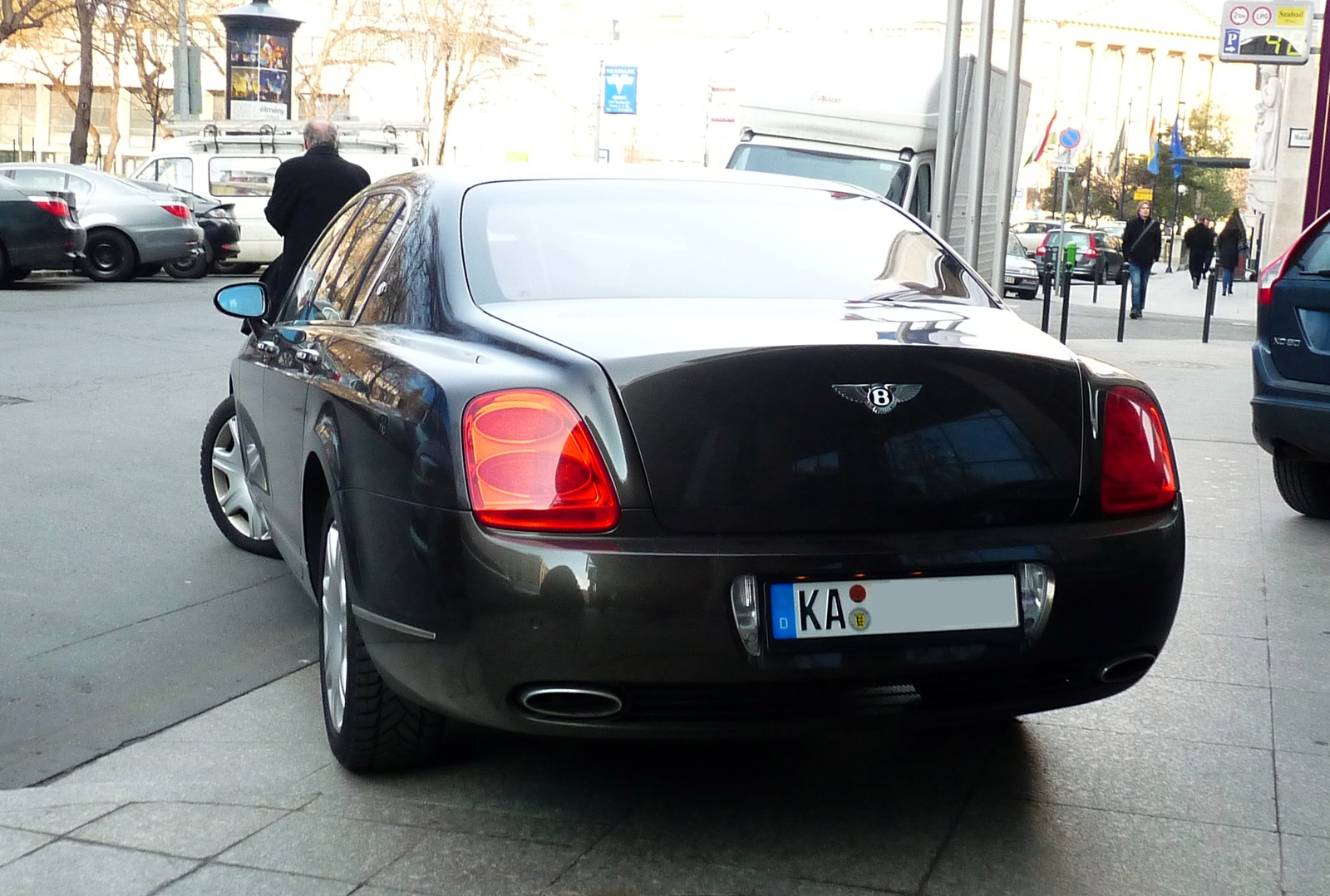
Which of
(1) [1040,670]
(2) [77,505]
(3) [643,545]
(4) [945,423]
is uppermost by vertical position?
(4) [945,423]

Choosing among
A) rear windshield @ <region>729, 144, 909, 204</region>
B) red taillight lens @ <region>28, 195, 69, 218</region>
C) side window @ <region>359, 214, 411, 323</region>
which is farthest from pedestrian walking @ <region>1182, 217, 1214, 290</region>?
side window @ <region>359, 214, 411, 323</region>

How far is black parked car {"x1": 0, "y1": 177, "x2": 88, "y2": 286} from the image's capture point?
61.5 feet

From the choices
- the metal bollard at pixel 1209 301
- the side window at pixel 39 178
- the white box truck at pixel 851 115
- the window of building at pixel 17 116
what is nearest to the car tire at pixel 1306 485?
the white box truck at pixel 851 115

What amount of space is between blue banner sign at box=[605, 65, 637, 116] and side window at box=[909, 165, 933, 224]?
2558cm

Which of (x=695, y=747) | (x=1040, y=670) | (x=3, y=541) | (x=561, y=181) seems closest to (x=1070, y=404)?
(x=1040, y=670)

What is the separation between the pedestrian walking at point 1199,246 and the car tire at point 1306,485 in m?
28.3

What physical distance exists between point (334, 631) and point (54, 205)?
1635 centimetres

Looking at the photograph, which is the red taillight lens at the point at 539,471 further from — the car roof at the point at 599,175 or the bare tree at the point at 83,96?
the bare tree at the point at 83,96

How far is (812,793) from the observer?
3.78 metres

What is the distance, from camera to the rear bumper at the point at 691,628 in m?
3.16

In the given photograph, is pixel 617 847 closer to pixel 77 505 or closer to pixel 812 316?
pixel 812 316

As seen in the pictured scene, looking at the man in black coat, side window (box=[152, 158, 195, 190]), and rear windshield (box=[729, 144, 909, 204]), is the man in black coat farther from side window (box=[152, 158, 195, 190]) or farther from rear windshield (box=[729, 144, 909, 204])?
side window (box=[152, 158, 195, 190])

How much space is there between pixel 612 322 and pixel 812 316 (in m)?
0.42

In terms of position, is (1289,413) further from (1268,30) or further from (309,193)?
(1268,30)
